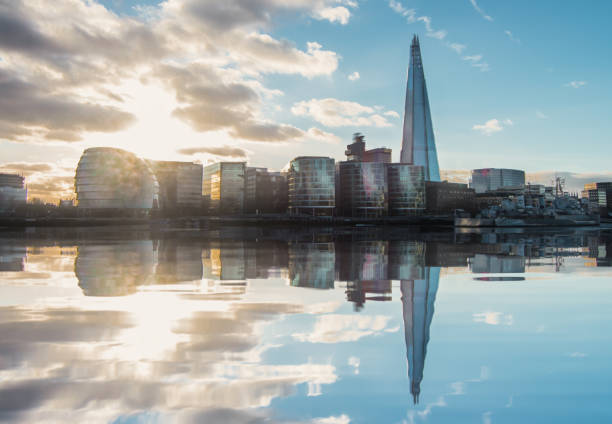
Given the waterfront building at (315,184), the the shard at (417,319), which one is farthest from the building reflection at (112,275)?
the waterfront building at (315,184)

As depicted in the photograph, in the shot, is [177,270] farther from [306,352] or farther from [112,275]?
[306,352]

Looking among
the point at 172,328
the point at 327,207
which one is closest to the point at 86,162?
the point at 327,207

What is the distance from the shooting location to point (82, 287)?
15.2m

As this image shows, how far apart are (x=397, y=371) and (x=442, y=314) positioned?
4416 millimetres

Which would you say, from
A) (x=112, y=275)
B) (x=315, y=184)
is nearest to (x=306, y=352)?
(x=112, y=275)

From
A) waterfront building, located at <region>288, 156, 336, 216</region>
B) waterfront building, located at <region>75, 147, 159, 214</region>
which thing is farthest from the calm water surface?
waterfront building, located at <region>288, 156, 336, 216</region>

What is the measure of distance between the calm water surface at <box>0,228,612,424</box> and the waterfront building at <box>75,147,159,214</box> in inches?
6738

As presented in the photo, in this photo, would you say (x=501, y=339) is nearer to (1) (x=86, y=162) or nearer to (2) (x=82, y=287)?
(2) (x=82, y=287)

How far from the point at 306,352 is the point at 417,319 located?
364 centimetres

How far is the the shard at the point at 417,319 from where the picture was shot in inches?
278

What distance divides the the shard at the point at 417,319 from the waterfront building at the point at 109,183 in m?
172

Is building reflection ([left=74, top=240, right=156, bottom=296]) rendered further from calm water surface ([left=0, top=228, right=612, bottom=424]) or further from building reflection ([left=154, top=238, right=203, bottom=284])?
building reflection ([left=154, top=238, right=203, bottom=284])

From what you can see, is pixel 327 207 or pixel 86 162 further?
pixel 327 207

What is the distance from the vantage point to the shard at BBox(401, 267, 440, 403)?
7.05m
